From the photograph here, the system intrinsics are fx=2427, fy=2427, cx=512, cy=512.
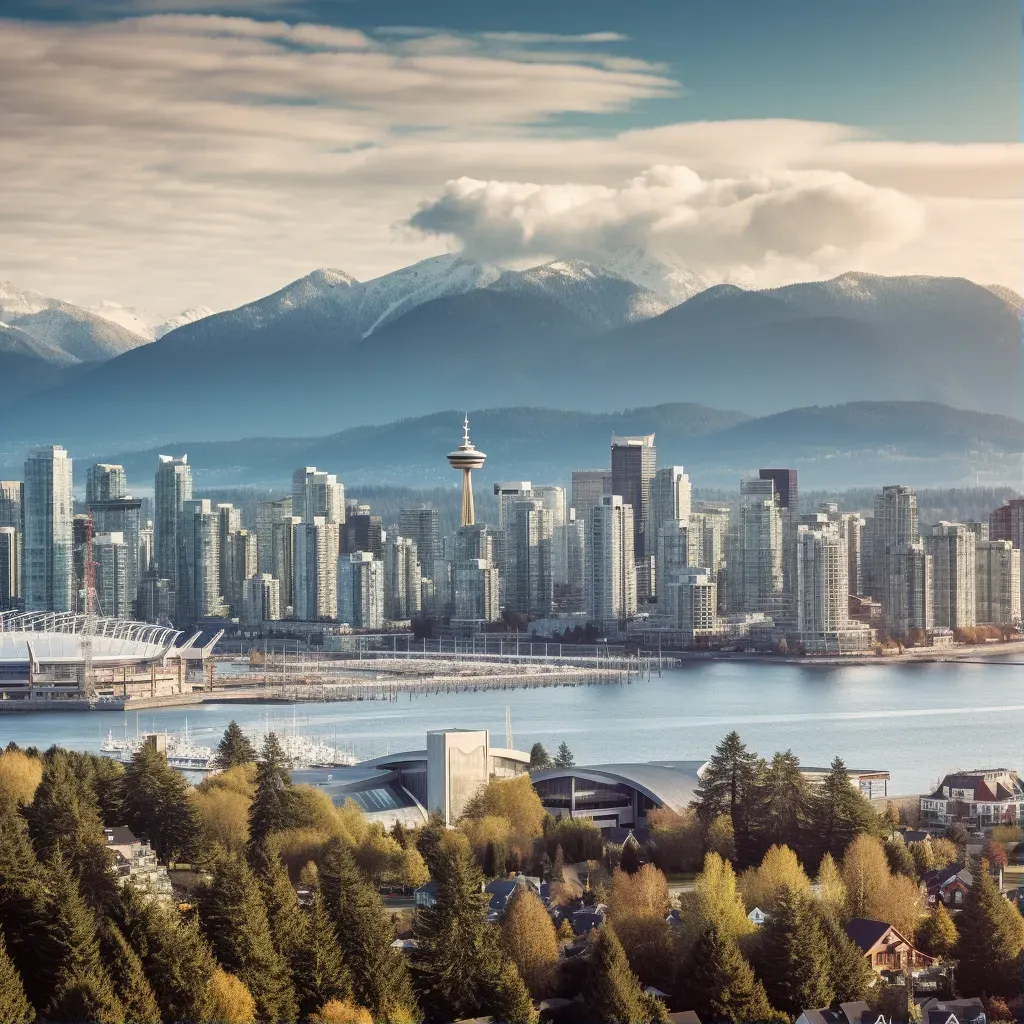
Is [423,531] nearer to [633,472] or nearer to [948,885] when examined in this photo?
[633,472]

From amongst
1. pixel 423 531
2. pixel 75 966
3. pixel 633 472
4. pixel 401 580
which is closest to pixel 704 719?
pixel 75 966

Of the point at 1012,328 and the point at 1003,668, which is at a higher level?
the point at 1012,328

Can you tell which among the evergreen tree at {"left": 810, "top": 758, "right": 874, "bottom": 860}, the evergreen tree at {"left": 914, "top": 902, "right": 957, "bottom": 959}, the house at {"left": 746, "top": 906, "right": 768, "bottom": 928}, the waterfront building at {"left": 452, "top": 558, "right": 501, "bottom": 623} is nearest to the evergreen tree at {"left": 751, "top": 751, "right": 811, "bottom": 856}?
the evergreen tree at {"left": 810, "top": 758, "right": 874, "bottom": 860}

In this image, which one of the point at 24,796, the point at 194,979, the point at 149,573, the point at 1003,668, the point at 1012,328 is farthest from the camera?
the point at 1012,328

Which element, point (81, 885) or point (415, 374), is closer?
point (81, 885)

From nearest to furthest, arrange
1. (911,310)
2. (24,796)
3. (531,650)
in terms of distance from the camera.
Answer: (24,796) → (531,650) → (911,310)

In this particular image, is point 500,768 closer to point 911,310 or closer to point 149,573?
point 149,573

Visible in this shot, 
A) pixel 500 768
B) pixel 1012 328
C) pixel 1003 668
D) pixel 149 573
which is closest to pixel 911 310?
pixel 1012 328
